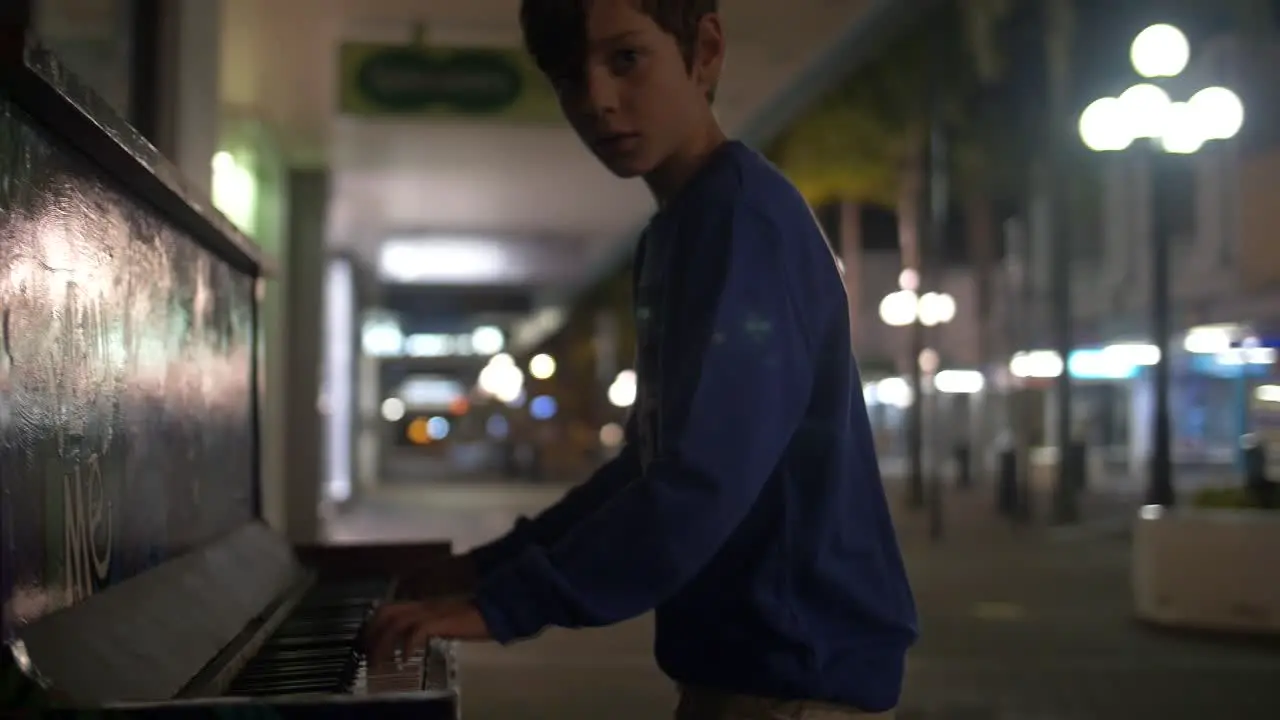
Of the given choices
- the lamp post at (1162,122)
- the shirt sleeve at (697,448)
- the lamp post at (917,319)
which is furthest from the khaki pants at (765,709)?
the lamp post at (917,319)

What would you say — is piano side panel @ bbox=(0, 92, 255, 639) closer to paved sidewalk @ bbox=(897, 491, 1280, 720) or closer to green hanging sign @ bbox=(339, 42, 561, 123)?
paved sidewalk @ bbox=(897, 491, 1280, 720)

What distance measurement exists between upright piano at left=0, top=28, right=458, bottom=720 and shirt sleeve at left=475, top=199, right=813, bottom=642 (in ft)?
0.68

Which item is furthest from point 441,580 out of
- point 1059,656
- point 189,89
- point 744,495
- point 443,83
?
point 443,83

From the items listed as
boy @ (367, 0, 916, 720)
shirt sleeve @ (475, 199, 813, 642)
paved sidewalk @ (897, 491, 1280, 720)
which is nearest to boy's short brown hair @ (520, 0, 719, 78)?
boy @ (367, 0, 916, 720)

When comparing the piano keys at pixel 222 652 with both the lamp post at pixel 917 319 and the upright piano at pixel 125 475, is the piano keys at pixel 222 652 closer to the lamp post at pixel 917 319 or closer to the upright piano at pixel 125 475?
the upright piano at pixel 125 475

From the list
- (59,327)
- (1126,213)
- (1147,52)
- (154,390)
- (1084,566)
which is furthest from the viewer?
(1126,213)

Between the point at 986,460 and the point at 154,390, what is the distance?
3559 cm

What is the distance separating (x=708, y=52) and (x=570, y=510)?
36.5 inches

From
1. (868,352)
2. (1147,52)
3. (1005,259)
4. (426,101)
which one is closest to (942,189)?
(1147,52)

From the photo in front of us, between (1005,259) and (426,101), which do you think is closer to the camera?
(426,101)

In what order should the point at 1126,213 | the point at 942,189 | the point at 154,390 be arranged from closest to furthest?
the point at 154,390 → the point at 942,189 → the point at 1126,213

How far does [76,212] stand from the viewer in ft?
6.09

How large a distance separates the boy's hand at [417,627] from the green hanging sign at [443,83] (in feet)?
27.0

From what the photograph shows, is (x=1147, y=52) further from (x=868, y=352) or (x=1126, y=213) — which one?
(x=868, y=352)
